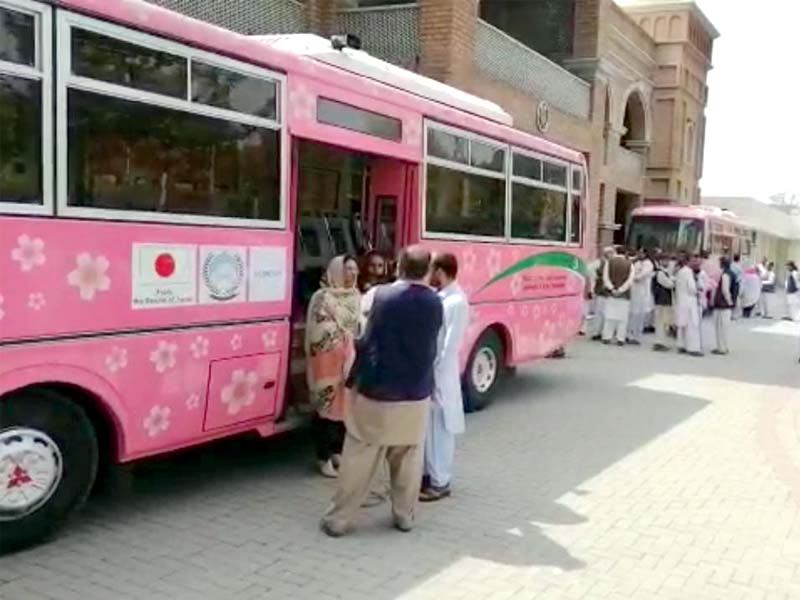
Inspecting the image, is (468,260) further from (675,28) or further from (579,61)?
(675,28)

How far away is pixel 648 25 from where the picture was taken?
1160 inches

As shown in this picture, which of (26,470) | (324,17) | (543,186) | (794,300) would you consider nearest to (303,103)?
(26,470)

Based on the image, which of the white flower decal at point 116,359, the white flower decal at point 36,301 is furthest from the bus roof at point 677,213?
the white flower decal at point 36,301

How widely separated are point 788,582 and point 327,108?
437cm

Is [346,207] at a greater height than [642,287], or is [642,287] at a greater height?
[346,207]

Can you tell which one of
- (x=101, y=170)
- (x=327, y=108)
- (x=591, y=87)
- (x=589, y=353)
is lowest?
(x=589, y=353)

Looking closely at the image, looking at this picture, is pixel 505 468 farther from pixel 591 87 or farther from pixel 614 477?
pixel 591 87

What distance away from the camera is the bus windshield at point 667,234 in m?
23.0

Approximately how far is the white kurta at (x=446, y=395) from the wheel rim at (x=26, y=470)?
246cm

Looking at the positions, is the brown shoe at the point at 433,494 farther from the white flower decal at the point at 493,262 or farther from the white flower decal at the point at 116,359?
the white flower decal at the point at 493,262

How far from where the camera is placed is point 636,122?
28016 mm

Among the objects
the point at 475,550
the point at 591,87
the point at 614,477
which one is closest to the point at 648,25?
the point at 591,87

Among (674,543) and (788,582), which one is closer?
(788,582)

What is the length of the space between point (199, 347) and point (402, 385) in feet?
4.28
